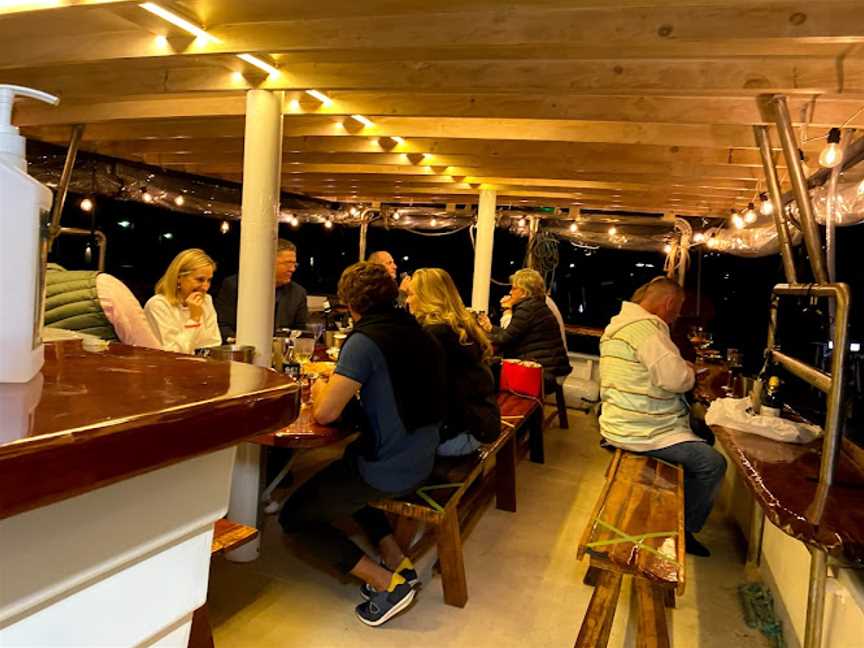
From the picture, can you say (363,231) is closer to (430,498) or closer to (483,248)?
(483,248)

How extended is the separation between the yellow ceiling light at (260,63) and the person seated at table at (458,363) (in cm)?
119

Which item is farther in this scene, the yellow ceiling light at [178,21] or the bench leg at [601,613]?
the yellow ceiling light at [178,21]

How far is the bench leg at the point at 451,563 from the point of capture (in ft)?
8.95

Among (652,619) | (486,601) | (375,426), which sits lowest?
(486,601)

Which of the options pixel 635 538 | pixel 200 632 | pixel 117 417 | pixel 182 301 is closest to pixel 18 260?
pixel 117 417

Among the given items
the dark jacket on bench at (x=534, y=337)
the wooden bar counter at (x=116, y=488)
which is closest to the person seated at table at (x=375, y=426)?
the wooden bar counter at (x=116, y=488)

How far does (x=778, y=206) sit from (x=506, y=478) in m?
2.15

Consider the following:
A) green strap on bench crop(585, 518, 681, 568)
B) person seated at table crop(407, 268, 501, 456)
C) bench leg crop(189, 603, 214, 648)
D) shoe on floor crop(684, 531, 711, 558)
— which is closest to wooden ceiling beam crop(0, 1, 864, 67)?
person seated at table crop(407, 268, 501, 456)

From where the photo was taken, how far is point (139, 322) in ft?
8.07

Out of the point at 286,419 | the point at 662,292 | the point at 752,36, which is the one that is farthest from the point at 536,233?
the point at 286,419

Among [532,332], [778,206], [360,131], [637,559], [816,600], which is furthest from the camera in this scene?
[532,332]

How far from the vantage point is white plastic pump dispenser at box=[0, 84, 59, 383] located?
559 millimetres

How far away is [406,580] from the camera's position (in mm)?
2682

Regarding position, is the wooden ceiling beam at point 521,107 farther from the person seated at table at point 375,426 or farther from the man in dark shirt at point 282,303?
the person seated at table at point 375,426
